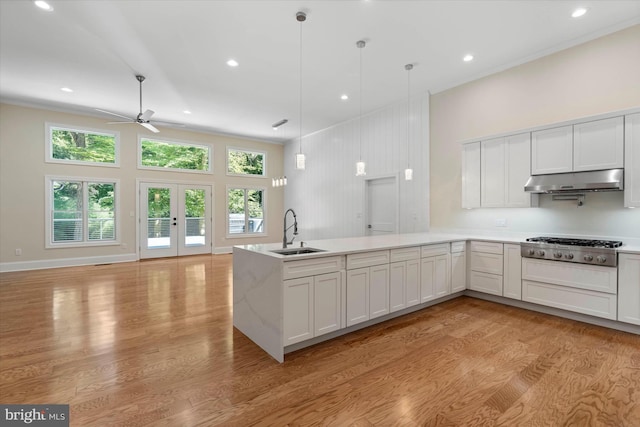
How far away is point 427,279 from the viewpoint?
371 centimetres

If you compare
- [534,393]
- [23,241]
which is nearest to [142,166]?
[23,241]

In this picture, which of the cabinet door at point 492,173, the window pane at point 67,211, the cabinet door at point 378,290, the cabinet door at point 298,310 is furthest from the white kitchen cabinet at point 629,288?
the window pane at point 67,211

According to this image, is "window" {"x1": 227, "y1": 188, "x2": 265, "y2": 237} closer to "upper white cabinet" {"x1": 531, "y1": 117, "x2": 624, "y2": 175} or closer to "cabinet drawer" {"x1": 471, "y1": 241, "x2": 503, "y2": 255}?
"cabinet drawer" {"x1": 471, "y1": 241, "x2": 503, "y2": 255}

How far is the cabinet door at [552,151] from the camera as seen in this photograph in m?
3.59

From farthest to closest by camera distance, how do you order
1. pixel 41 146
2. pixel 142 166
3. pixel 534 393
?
pixel 142 166
pixel 41 146
pixel 534 393

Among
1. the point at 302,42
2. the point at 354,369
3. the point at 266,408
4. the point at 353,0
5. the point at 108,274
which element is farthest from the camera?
the point at 108,274

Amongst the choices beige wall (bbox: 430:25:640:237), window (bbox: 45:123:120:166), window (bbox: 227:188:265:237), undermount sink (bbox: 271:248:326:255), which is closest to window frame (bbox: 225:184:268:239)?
window (bbox: 227:188:265:237)

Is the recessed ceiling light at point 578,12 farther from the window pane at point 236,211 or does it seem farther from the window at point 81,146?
the window at point 81,146

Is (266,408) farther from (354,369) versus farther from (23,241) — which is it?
(23,241)

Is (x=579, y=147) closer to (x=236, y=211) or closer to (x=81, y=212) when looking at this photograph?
(x=236, y=211)

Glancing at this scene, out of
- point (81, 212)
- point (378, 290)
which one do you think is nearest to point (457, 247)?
point (378, 290)

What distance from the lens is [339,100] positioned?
6090mm

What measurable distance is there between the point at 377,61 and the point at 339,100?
1.67 m

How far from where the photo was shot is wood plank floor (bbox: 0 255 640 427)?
1839 mm
